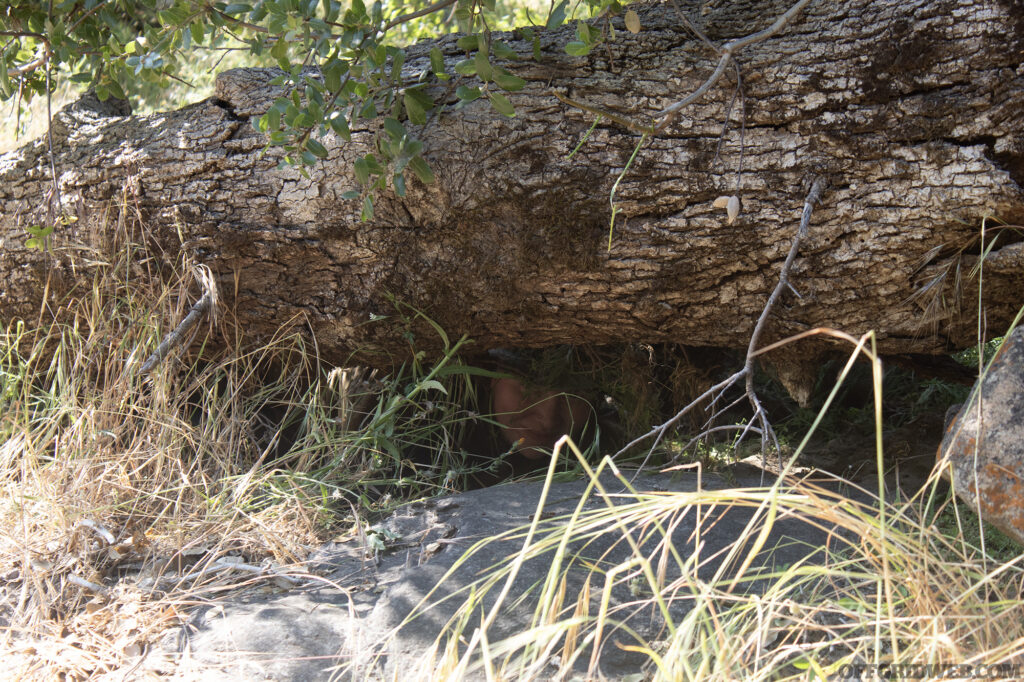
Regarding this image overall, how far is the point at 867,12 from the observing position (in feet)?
6.14

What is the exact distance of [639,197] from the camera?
78.5 inches

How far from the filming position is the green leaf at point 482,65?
73.3 inches

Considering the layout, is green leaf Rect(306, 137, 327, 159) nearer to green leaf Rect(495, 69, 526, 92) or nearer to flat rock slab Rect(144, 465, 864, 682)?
green leaf Rect(495, 69, 526, 92)

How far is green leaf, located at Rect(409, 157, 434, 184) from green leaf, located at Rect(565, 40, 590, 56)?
1.50 ft

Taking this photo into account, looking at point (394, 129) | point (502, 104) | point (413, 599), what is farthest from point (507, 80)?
point (413, 599)

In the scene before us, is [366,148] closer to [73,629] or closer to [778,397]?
[73,629]

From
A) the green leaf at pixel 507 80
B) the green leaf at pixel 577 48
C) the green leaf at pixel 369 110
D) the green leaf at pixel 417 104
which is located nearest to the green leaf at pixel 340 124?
the green leaf at pixel 369 110

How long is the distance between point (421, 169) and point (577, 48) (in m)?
0.49

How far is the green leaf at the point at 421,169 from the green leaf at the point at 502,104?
0.78 feet

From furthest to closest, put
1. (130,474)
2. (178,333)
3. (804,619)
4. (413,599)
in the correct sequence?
1. (178,333)
2. (130,474)
3. (413,599)
4. (804,619)

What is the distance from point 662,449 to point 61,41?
2.29 metres

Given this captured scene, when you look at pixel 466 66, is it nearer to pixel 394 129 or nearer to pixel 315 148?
pixel 394 129

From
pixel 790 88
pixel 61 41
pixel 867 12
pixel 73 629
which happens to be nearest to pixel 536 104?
pixel 790 88

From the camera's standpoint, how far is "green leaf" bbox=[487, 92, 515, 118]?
190 cm
